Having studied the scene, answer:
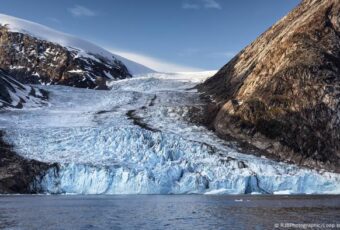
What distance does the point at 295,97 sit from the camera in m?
71.3

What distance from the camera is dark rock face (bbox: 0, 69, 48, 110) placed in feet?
276

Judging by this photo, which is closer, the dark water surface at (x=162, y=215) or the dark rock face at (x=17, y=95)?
the dark water surface at (x=162, y=215)

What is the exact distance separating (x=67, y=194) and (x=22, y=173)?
198 inches

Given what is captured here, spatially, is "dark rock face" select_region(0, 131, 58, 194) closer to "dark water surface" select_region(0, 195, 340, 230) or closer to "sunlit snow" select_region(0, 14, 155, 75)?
"dark water surface" select_region(0, 195, 340, 230)

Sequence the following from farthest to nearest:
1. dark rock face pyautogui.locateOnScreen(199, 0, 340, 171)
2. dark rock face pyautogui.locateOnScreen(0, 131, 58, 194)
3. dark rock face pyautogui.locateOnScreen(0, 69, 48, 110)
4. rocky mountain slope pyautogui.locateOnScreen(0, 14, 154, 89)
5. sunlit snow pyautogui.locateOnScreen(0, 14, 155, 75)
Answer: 1. sunlit snow pyautogui.locateOnScreen(0, 14, 155, 75)
2. rocky mountain slope pyautogui.locateOnScreen(0, 14, 154, 89)
3. dark rock face pyautogui.locateOnScreen(0, 69, 48, 110)
4. dark rock face pyautogui.locateOnScreen(199, 0, 340, 171)
5. dark rock face pyautogui.locateOnScreen(0, 131, 58, 194)

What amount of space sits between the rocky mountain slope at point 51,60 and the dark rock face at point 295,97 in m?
53.9

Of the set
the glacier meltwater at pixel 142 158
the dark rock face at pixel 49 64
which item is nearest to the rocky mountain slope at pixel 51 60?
the dark rock face at pixel 49 64

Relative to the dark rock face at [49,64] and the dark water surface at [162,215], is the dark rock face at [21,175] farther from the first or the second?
the dark rock face at [49,64]

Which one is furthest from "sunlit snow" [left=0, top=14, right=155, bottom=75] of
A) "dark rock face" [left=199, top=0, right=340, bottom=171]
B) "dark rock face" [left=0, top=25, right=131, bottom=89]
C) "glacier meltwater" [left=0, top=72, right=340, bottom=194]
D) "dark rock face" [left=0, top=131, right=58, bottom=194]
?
"dark rock face" [left=0, top=131, right=58, bottom=194]

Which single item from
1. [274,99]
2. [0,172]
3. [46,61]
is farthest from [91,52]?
[0,172]

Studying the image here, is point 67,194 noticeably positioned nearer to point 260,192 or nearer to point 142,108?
point 260,192

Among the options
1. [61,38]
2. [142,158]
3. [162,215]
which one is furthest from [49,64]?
[162,215]

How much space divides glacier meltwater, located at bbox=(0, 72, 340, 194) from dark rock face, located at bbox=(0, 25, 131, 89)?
5808 centimetres

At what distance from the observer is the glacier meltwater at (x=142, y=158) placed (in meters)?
54.6
